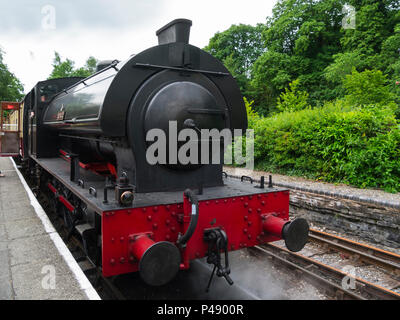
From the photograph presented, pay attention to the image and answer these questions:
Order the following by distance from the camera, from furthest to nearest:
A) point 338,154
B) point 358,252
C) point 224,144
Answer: point 338,154 < point 358,252 < point 224,144

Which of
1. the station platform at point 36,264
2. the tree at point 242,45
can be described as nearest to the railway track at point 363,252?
the station platform at point 36,264

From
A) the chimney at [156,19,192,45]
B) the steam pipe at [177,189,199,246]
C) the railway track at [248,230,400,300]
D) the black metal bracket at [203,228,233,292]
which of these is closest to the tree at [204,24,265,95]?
the railway track at [248,230,400,300]

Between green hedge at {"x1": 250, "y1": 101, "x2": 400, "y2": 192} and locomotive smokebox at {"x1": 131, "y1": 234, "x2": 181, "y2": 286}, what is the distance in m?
→ 6.44

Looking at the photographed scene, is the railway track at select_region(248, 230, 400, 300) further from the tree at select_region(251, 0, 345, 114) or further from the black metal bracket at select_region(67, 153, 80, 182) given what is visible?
the tree at select_region(251, 0, 345, 114)

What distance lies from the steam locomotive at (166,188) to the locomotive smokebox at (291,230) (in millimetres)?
12

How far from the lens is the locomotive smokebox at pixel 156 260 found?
2.61 m

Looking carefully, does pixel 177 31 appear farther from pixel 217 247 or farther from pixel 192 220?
pixel 217 247

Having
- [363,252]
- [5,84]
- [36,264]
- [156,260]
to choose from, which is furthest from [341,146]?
[5,84]

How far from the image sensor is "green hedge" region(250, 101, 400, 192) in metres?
7.39

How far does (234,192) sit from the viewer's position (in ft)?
12.2

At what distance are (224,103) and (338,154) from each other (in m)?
5.34

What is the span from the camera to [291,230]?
3354mm

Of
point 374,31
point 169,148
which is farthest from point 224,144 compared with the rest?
point 374,31
